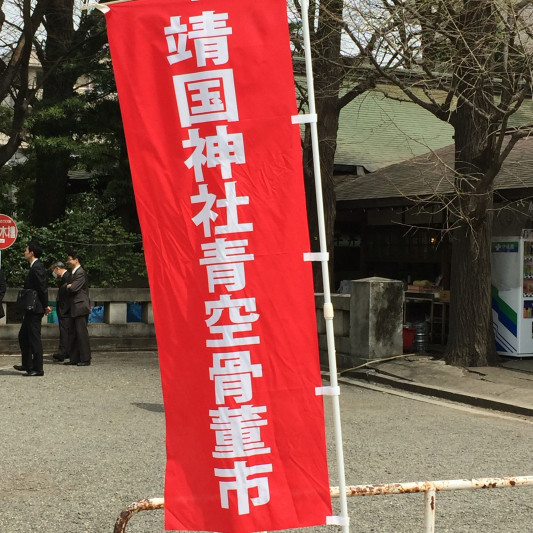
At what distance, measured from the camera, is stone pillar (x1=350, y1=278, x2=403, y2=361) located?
47.8 ft

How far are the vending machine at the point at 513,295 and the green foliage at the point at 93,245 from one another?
329 inches

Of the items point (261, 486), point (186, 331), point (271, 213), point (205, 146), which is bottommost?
point (261, 486)

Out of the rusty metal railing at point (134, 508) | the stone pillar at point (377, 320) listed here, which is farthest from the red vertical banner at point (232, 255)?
the stone pillar at point (377, 320)

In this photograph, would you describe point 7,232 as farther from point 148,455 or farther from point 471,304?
point 148,455

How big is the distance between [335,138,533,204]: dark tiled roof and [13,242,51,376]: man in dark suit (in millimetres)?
5710

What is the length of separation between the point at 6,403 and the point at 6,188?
13.9 meters

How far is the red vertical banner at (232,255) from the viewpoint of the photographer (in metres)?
3.73

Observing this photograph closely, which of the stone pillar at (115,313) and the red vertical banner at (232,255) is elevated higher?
the red vertical banner at (232,255)

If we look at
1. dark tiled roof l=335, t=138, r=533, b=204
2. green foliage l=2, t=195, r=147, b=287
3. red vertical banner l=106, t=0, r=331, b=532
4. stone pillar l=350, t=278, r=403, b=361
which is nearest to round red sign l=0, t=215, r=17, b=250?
green foliage l=2, t=195, r=147, b=287

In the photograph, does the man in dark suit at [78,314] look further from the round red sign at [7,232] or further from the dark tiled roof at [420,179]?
the dark tiled roof at [420,179]

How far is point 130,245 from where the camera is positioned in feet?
66.6

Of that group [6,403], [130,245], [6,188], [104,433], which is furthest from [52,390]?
[6,188]

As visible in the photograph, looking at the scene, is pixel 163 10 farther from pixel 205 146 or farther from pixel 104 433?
pixel 104 433

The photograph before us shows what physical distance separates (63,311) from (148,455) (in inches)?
298
